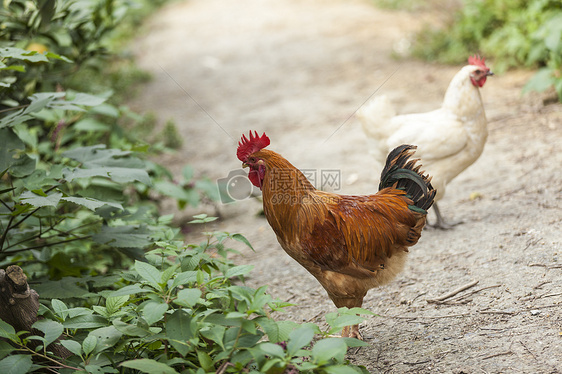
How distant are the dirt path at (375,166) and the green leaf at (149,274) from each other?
52.8 inches

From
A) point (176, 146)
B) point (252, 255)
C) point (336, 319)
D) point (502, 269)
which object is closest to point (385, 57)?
point (176, 146)

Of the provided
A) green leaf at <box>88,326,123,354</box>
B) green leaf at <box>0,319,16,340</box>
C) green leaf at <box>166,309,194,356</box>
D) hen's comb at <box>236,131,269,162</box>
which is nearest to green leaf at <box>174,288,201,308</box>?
green leaf at <box>166,309,194,356</box>

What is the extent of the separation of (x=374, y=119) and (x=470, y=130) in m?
0.83

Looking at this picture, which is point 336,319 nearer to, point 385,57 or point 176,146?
point 176,146

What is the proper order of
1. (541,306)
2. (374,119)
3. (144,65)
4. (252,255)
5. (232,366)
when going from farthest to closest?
(144,65) → (252,255) → (374,119) → (541,306) → (232,366)

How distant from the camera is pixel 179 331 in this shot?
2.27m

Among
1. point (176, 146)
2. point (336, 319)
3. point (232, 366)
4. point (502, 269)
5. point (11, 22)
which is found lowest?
A: point (176, 146)

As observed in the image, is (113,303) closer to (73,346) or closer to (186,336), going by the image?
(73,346)

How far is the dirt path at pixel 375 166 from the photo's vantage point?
9.90 ft

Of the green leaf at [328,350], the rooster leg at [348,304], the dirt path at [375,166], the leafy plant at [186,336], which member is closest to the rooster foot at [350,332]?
the rooster leg at [348,304]

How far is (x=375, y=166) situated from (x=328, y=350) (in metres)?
4.10

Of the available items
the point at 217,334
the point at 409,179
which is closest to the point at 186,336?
the point at 217,334

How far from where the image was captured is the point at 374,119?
14.8 feet

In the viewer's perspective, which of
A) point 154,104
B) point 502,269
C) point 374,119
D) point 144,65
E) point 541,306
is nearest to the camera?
point 541,306
